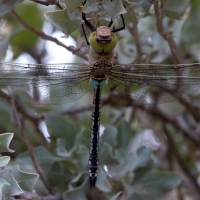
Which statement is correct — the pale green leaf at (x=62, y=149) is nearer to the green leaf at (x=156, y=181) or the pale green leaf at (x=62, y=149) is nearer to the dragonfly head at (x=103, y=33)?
the green leaf at (x=156, y=181)

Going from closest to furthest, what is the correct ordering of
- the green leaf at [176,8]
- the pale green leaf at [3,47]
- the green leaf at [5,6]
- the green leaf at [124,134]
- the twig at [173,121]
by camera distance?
the green leaf at [5,6]
the green leaf at [176,8]
the green leaf at [124,134]
the pale green leaf at [3,47]
the twig at [173,121]

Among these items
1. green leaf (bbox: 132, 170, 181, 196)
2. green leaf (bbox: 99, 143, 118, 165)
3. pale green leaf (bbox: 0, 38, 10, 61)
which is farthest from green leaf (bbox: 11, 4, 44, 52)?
green leaf (bbox: 132, 170, 181, 196)

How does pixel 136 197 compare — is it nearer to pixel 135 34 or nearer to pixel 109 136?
pixel 109 136

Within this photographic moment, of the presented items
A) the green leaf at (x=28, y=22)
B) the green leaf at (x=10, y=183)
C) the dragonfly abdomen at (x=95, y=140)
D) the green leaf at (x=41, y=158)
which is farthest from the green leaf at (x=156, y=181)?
the green leaf at (x=28, y=22)

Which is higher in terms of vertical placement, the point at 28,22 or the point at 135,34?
the point at 135,34

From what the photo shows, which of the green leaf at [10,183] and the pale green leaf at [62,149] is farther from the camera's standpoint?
the pale green leaf at [62,149]

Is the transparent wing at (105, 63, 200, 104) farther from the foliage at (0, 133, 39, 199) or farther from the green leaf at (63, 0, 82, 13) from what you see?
the foliage at (0, 133, 39, 199)

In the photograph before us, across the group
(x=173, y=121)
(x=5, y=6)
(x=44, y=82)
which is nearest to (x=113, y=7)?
(x=5, y=6)
